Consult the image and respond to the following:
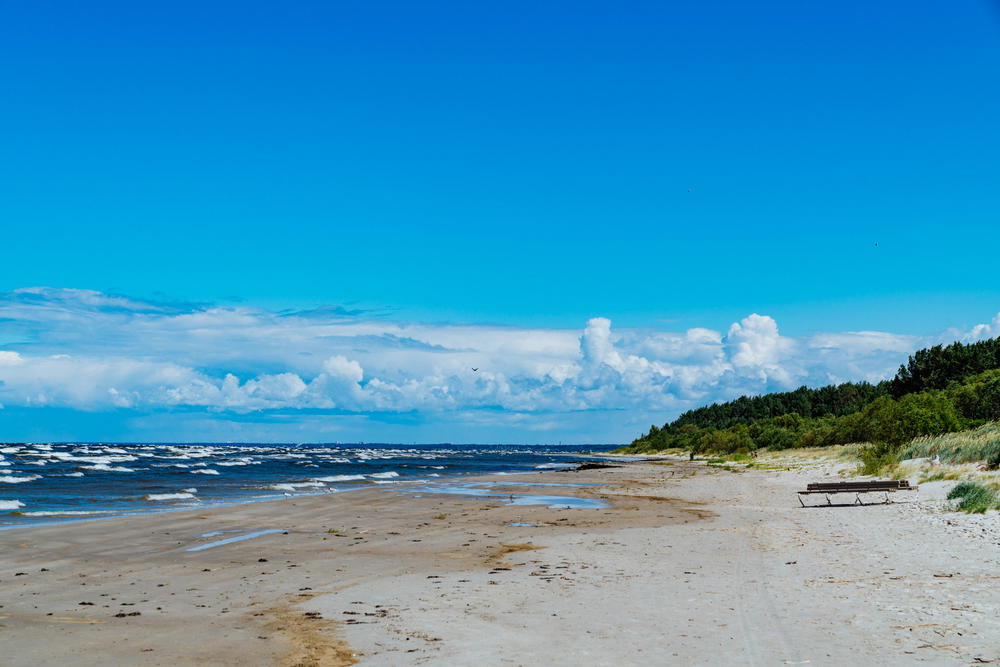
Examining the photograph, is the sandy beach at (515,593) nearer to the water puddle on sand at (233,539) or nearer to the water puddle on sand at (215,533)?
the water puddle on sand at (215,533)

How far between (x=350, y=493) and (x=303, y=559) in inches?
968

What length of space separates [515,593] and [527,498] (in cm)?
2502

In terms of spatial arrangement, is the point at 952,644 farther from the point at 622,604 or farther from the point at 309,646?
the point at 309,646

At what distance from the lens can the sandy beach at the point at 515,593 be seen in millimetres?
9461

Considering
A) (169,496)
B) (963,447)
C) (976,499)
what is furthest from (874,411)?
(169,496)

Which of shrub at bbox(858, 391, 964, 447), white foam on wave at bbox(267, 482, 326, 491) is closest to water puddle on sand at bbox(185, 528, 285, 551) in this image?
white foam on wave at bbox(267, 482, 326, 491)

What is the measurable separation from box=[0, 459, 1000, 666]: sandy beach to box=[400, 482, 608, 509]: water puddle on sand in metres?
8.20

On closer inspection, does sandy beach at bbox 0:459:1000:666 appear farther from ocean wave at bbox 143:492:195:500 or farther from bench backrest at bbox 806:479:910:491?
ocean wave at bbox 143:492:195:500

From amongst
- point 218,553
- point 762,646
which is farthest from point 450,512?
point 762,646

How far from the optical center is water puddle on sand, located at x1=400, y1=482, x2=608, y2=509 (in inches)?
1293

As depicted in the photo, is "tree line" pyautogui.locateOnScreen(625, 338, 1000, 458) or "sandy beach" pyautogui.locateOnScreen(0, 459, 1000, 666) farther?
"tree line" pyautogui.locateOnScreen(625, 338, 1000, 458)

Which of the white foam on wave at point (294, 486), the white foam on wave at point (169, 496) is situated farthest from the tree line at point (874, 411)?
the white foam on wave at point (169, 496)

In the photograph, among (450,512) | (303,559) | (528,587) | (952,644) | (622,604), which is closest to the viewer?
(952,644)

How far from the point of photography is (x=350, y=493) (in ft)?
137
